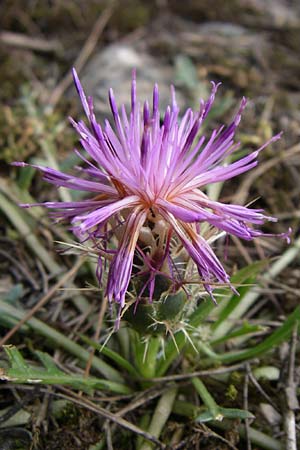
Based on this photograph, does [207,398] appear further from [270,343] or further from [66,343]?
[66,343]

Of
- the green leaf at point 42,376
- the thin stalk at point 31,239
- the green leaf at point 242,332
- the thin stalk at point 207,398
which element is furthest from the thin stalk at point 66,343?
the green leaf at point 242,332

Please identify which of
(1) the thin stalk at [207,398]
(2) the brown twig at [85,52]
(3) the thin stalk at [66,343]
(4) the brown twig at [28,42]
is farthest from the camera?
(4) the brown twig at [28,42]

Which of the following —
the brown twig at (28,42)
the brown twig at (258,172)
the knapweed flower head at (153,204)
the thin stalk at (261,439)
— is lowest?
the thin stalk at (261,439)

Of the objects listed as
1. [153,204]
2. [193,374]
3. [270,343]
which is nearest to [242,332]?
[270,343]

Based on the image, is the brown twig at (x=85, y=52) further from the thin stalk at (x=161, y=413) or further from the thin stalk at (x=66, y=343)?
the thin stalk at (x=161, y=413)

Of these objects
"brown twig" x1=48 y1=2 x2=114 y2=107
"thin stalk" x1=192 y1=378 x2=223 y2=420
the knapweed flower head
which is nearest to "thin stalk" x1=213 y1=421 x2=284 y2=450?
"thin stalk" x1=192 y1=378 x2=223 y2=420

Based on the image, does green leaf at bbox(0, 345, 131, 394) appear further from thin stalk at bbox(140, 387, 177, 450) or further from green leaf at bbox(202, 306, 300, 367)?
green leaf at bbox(202, 306, 300, 367)
